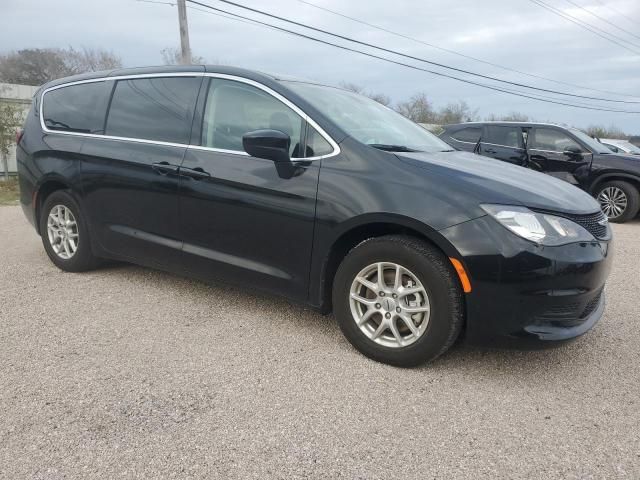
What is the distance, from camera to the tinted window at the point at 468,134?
31.8 ft

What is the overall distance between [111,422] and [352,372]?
1269mm

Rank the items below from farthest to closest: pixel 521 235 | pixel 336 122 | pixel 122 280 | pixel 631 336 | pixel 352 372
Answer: pixel 122 280
pixel 631 336
pixel 336 122
pixel 352 372
pixel 521 235

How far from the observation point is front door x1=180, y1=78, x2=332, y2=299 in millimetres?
3189

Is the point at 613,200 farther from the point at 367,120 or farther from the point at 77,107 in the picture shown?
the point at 77,107

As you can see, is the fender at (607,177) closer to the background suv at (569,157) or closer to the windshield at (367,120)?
the background suv at (569,157)

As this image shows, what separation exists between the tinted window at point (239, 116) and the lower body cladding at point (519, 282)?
1.23m

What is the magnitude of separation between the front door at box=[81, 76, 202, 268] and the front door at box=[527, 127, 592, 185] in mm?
7155

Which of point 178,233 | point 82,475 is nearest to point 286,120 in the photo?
point 178,233

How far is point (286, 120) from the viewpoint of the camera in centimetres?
332

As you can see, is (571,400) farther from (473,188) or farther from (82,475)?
(82,475)

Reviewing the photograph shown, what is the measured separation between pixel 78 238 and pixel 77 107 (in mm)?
1114

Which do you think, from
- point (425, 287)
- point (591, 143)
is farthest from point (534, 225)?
point (591, 143)

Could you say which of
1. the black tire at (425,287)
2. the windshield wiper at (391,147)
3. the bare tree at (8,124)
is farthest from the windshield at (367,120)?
the bare tree at (8,124)

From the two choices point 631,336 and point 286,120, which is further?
point 631,336
